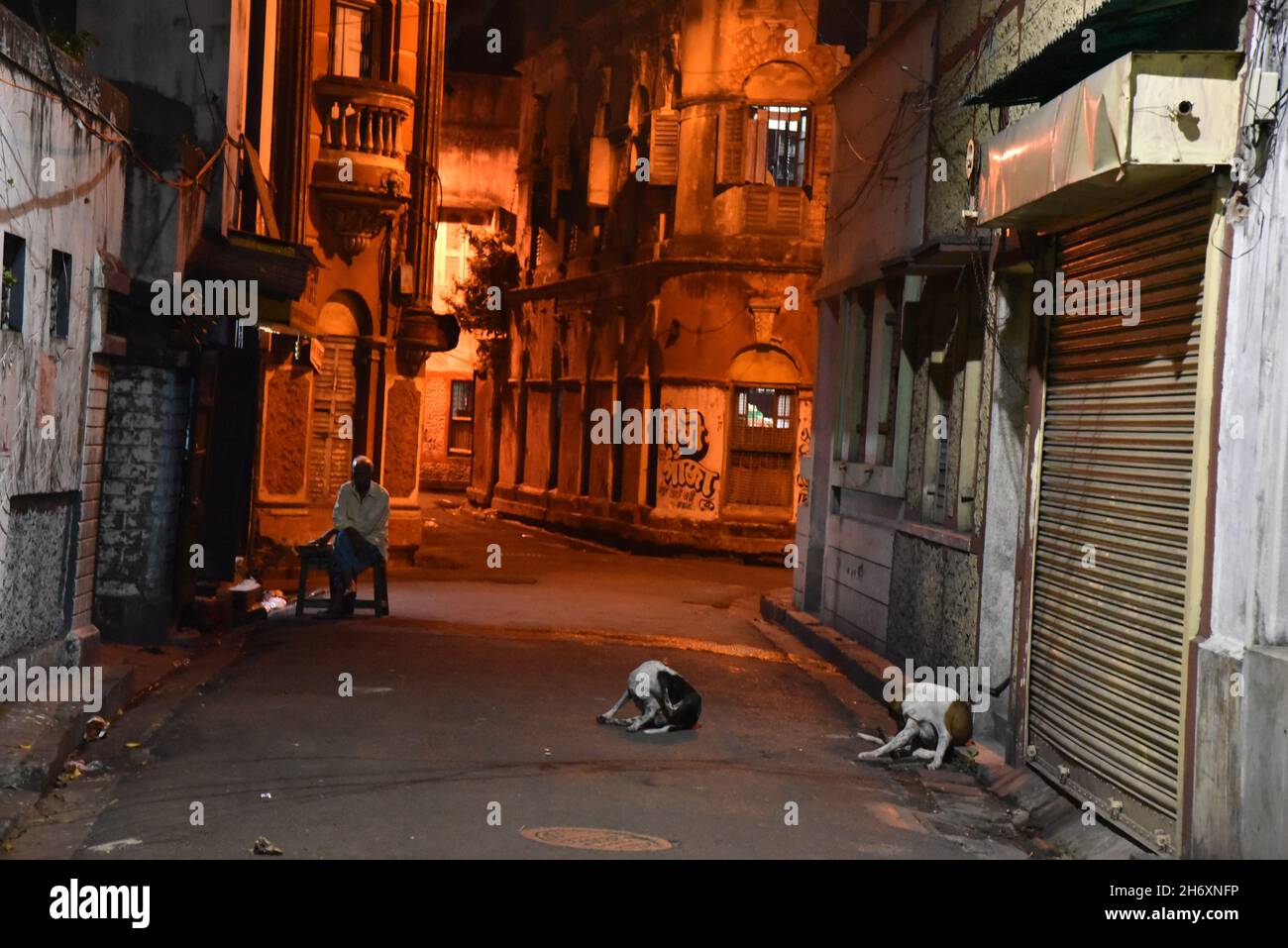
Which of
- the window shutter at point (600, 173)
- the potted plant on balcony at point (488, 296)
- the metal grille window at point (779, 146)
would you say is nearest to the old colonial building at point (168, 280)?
the metal grille window at point (779, 146)

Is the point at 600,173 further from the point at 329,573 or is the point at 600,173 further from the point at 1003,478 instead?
the point at 1003,478

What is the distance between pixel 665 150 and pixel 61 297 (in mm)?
21368

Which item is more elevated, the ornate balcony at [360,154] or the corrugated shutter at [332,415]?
the ornate balcony at [360,154]

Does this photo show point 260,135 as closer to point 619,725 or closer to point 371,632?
point 371,632

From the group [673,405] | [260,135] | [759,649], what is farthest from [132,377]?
[673,405]

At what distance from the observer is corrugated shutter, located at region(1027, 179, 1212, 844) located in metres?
8.05

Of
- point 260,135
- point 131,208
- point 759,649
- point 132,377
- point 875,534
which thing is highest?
point 260,135

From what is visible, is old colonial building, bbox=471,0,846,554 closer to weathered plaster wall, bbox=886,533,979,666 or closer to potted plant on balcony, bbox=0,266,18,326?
weathered plaster wall, bbox=886,533,979,666

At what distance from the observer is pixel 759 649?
57.2 ft

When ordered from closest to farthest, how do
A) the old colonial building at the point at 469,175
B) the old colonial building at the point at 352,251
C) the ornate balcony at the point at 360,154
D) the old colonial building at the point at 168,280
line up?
the old colonial building at the point at 168,280 → the old colonial building at the point at 352,251 → the ornate balcony at the point at 360,154 → the old colonial building at the point at 469,175

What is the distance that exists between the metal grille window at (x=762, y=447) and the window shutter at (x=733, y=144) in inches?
167

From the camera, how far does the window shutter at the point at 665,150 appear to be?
103 feet

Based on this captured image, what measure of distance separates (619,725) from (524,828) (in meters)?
3.59

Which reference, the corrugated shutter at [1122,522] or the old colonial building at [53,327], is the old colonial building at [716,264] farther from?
the corrugated shutter at [1122,522]
